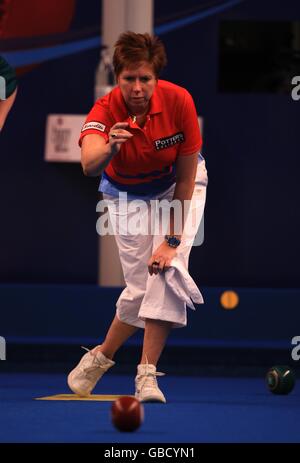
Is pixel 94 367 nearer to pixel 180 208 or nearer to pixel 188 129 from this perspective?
pixel 180 208

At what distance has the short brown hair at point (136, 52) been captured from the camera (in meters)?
5.02

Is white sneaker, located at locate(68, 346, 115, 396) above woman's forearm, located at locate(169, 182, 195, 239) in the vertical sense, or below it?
below

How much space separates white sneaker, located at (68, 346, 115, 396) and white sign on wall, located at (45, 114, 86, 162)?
8.88 feet

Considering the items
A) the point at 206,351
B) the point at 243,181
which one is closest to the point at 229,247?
the point at 243,181

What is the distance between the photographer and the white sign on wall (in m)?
8.04

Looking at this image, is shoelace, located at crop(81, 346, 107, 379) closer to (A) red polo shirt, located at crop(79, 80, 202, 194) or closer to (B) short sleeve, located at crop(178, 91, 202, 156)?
(A) red polo shirt, located at crop(79, 80, 202, 194)

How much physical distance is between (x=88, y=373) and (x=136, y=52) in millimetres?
1482

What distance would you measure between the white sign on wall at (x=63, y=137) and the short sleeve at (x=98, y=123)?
2.82 metres

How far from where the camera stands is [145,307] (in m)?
5.32

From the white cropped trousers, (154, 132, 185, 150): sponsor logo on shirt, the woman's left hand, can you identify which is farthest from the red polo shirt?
the woman's left hand

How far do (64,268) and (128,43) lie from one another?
3471 millimetres

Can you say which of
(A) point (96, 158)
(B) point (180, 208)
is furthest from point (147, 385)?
(A) point (96, 158)

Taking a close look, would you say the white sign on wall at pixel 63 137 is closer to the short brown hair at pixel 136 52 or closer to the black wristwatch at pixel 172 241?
the black wristwatch at pixel 172 241

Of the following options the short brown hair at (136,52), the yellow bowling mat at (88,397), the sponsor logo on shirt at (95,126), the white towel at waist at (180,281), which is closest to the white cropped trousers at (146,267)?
the white towel at waist at (180,281)
